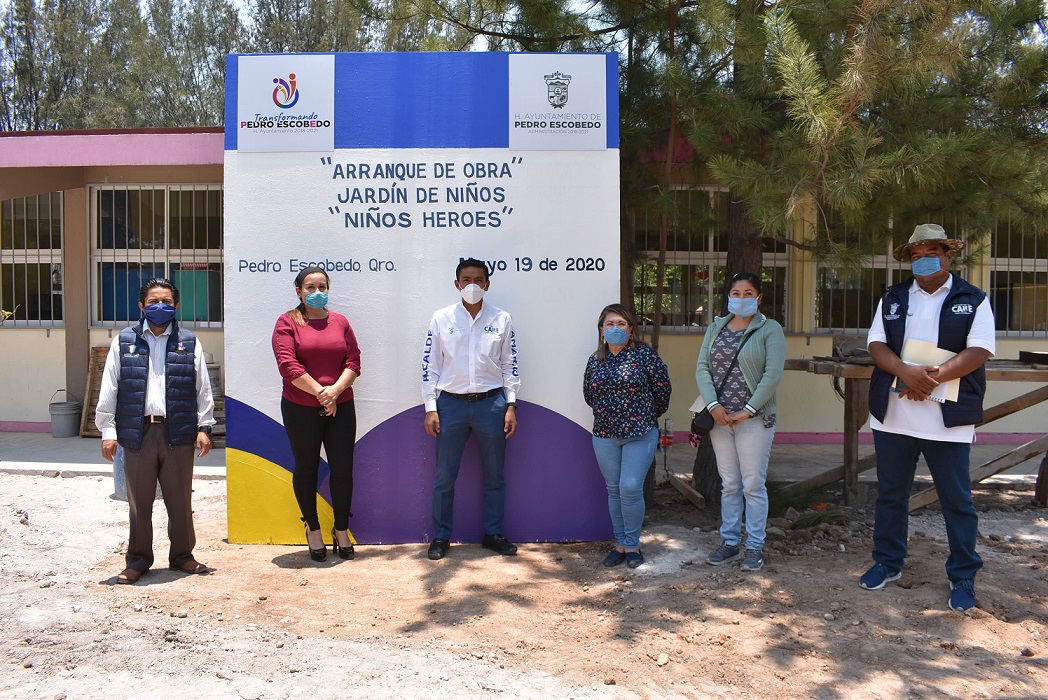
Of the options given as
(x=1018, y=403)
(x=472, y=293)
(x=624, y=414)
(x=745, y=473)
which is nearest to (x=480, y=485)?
(x=624, y=414)

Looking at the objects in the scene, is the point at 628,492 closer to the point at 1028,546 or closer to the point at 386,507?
the point at 386,507

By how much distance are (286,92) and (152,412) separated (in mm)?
2229

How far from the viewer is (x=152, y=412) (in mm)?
4711

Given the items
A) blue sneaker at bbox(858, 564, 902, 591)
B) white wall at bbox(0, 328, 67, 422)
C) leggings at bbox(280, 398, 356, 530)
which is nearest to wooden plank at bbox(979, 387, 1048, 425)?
blue sneaker at bbox(858, 564, 902, 591)

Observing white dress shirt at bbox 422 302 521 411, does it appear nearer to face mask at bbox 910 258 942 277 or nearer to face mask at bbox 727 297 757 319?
face mask at bbox 727 297 757 319

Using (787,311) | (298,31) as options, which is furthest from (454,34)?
(298,31)

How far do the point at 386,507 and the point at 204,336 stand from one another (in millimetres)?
5461

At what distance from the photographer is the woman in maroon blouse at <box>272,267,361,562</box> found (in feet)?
16.2

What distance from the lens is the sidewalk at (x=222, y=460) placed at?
766cm

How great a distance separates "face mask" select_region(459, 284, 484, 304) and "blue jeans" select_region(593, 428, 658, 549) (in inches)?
44.6

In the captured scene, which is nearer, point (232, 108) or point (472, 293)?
point (472, 293)

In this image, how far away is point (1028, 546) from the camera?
214 inches

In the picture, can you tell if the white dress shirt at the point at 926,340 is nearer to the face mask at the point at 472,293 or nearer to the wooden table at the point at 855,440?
the wooden table at the point at 855,440

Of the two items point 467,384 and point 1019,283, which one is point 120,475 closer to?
point 467,384
